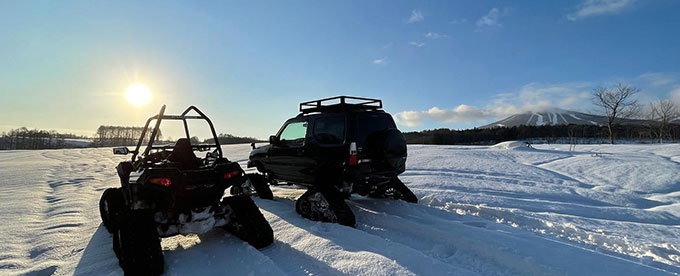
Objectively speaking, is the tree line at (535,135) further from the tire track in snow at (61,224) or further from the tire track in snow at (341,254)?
the tire track in snow at (341,254)

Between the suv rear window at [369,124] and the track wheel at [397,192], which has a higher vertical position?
the suv rear window at [369,124]

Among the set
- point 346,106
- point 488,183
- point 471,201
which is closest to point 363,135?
point 346,106

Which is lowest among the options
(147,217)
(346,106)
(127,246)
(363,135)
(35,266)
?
(35,266)

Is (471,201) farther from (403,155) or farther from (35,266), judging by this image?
(35,266)

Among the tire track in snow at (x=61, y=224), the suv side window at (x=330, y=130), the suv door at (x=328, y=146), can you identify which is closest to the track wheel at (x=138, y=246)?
the tire track in snow at (x=61, y=224)

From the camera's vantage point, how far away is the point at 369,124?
5.80 meters

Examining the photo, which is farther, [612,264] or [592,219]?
[592,219]

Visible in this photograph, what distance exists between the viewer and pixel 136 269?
123 inches

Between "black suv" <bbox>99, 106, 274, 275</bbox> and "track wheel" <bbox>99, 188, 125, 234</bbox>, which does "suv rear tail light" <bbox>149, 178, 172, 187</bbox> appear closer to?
"black suv" <bbox>99, 106, 274, 275</bbox>

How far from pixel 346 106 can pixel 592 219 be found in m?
4.96

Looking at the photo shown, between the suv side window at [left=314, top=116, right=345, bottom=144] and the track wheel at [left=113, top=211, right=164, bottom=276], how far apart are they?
310 centimetres

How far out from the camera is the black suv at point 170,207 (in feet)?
10.8

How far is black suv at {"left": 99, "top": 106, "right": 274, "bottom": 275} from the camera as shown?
328 cm

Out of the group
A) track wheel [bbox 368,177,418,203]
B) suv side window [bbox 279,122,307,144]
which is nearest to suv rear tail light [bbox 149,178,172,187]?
suv side window [bbox 279,122,307,144]
